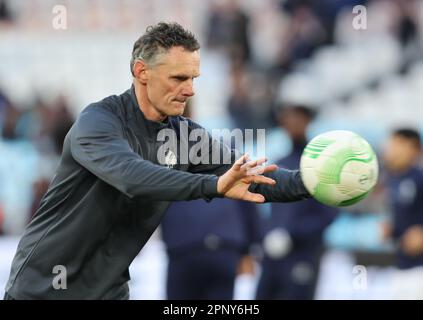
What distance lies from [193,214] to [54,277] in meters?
3.34

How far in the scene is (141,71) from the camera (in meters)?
4.95

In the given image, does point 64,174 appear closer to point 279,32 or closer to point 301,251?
point 301,251

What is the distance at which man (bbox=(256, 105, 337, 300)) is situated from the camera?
368 inches

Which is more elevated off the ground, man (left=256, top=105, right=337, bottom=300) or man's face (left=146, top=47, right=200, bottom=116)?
man's face (left=146, top=47, right=200, bottom=116)

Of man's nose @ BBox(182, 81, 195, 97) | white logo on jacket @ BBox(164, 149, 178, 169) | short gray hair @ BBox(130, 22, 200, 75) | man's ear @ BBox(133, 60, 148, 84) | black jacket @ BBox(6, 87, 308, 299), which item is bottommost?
black jacket @ BBox(6, 87, 308, 299)

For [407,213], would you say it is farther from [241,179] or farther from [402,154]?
[241,179]

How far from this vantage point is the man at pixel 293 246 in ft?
30.6

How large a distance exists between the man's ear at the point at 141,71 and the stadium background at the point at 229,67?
293 inches

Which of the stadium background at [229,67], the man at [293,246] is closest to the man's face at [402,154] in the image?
the man at [293,246]

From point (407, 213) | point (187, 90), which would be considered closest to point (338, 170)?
point (187, 90)

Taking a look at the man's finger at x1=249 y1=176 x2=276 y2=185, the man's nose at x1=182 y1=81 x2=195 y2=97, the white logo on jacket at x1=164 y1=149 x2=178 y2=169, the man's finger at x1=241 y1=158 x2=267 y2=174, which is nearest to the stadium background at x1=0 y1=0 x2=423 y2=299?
the white logo on jacket at x1=164 y1=149 x2=178 y2=169

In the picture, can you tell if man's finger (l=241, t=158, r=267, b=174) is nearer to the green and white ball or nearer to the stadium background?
the green and white ball

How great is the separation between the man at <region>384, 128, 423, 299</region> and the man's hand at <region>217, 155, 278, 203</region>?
4.88m

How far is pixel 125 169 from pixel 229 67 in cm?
918
